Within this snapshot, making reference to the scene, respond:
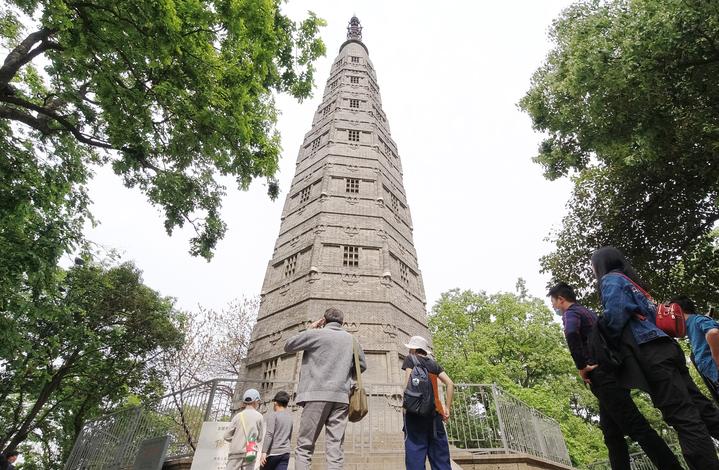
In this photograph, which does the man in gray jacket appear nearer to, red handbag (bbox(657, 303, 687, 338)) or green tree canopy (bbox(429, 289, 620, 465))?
red handbag (bbox(657, 303, 687, 338))

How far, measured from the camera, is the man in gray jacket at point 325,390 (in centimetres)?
368

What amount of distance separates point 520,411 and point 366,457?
4.12m

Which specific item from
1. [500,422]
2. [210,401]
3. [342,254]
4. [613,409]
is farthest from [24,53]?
[500,422]

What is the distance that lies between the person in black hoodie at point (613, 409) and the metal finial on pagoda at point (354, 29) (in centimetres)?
3237

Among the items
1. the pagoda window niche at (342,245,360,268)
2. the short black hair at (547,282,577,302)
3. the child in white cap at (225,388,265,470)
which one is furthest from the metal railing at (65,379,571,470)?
the short black hair at (547,282,577,302)

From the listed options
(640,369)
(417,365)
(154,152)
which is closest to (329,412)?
(417,365)

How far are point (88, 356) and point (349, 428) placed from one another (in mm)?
13652

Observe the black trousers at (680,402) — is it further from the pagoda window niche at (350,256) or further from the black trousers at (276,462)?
the pagoda window niche at (350,256)

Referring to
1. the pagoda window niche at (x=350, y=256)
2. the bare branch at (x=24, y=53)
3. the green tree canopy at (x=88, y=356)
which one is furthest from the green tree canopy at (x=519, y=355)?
the bare branch at (x=24, y=53)

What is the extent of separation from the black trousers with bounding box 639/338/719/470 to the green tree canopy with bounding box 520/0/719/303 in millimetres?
7583

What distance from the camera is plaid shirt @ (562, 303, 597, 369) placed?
3465 millimetres

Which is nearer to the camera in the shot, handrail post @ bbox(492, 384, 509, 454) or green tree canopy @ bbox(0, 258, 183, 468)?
handrail post @ bbox(492, 384, 509, 454)

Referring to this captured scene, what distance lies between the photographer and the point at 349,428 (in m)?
10.0

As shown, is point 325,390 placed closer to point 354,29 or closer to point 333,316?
point 333,316
